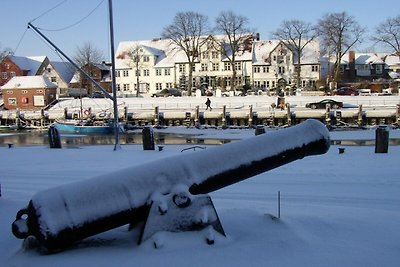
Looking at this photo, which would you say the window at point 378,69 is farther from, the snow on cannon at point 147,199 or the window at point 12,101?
the snow on cannon at point 147,199

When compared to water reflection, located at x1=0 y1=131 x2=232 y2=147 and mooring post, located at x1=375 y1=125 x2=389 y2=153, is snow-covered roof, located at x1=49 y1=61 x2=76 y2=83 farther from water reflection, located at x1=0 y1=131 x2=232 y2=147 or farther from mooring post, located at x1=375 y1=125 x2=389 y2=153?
mooring post, located at x1=375 y1=125 x2=389 y2=153

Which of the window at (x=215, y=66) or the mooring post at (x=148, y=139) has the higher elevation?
the window at (x=215, y=66)

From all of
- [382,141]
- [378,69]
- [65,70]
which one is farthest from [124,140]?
[378,69]

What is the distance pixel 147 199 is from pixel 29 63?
85.5 m

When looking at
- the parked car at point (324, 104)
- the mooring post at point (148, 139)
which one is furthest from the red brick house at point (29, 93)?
the mooring post at point (148, 139)

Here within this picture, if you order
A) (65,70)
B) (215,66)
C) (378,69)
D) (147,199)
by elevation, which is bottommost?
(147,199)

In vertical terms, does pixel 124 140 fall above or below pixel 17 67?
below

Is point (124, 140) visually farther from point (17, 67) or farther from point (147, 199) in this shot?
point (17, 67)

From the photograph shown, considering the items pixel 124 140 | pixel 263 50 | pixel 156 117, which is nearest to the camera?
pixel 124 140

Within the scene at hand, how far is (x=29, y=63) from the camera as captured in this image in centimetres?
8356

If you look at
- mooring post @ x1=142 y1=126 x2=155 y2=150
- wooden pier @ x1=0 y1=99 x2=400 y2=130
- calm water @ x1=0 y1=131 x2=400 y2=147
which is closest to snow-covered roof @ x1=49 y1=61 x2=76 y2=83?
wooden pier @ x1=0 y1=99 x2=400 y2=130

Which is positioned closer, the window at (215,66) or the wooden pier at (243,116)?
the wooden pier at (243,116)

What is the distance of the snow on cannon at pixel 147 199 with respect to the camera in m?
4.38

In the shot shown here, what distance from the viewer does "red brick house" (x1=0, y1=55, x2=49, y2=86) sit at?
8006cm
